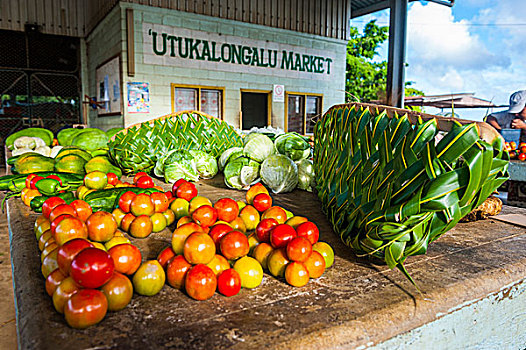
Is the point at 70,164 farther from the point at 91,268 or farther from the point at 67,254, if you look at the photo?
the point at 91,268

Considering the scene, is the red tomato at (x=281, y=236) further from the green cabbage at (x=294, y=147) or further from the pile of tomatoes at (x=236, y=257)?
the green cabbage at (x=294, y=147)

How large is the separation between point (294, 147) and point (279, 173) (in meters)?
0.30

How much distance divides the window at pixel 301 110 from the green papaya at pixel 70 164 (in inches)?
288

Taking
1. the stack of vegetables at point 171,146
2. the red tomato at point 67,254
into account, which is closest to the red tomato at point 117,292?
the red tomato at point 67,254

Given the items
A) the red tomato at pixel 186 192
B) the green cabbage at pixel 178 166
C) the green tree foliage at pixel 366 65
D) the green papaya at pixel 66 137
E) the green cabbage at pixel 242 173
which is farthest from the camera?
the green tree foliage at pixel 366 65

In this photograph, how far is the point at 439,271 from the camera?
3.65 feet

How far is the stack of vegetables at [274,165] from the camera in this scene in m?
2.21

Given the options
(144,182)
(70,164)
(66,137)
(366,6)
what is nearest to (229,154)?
(144,182)

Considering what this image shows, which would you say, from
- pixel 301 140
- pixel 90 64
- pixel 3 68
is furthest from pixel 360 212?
pixel 3 68

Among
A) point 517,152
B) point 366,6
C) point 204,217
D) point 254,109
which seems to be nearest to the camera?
point 204,217

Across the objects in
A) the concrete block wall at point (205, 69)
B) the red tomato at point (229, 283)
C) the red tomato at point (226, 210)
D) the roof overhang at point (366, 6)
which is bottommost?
the red tomato at point (229, 283)

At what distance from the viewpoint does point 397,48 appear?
8.05 metres

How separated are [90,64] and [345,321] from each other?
10.8m

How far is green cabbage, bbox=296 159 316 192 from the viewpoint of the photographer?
232 cm
